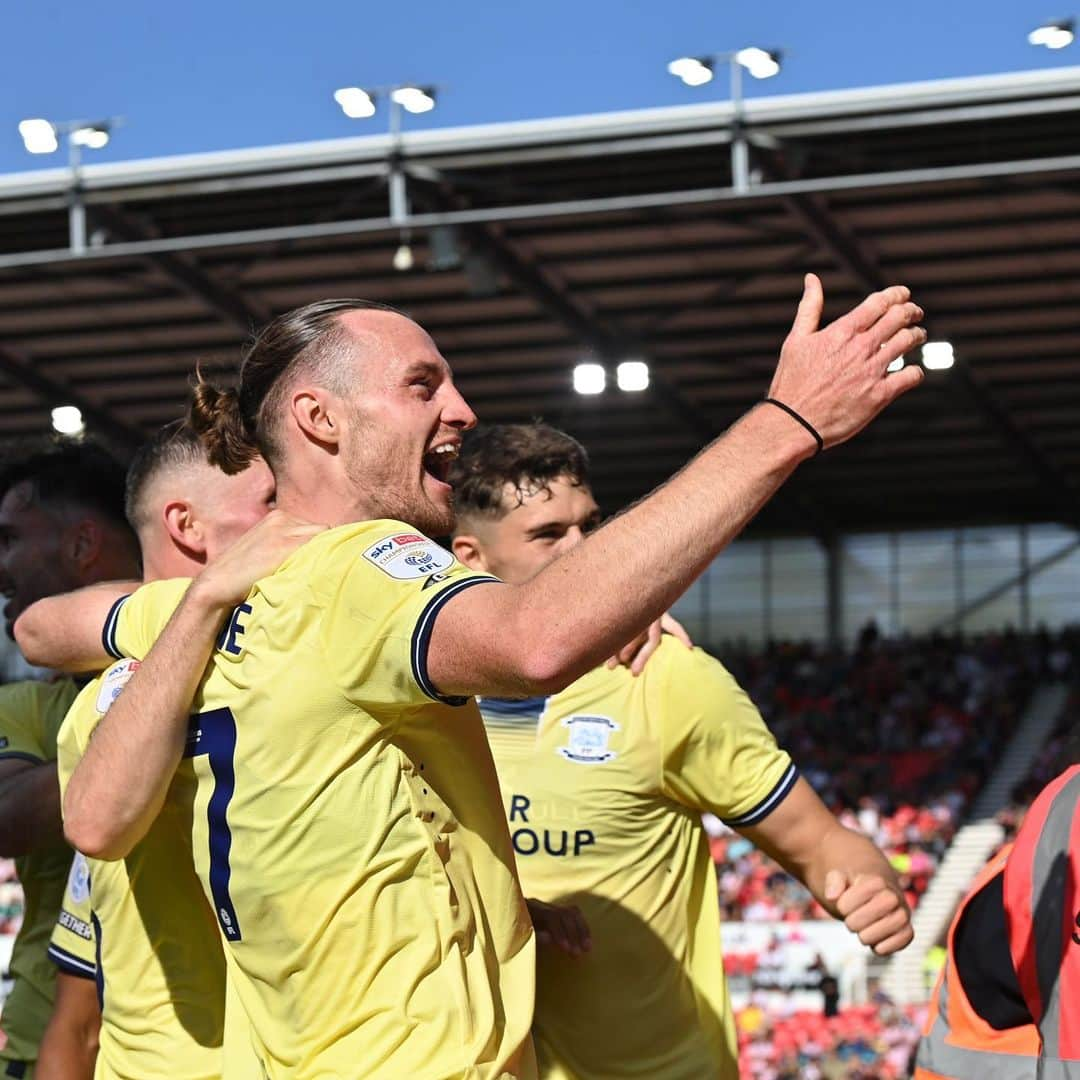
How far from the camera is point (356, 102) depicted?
17.7 metres

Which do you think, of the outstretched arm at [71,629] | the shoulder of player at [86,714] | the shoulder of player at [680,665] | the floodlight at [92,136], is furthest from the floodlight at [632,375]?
the shoulder of player at [86,714]

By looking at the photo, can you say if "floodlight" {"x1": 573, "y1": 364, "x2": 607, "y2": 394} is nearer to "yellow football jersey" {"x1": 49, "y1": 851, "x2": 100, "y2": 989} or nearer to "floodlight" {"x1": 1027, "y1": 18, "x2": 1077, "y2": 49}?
"floodlight" {"x1": 1027, "y1": 18, "x2": 1077, "y2": 49}

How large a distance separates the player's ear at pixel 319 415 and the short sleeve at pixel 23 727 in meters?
1.78

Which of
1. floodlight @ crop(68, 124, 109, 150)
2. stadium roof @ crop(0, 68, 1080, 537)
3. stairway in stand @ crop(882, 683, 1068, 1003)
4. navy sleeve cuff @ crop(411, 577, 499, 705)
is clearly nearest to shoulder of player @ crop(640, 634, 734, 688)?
navy sleeve cuff @ crop(411, 577, 499, 705)

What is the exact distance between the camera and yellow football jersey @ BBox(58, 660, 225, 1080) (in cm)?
328

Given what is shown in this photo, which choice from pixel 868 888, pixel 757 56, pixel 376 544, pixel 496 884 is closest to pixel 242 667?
pixel 376 544

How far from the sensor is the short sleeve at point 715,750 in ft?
→ 12.8

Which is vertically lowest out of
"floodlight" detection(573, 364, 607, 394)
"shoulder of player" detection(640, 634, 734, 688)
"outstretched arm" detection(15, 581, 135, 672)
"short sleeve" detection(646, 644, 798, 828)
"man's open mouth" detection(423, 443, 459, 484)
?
"short sleeve" detection(646, 644, 798, 828)

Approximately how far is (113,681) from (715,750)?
135 cm

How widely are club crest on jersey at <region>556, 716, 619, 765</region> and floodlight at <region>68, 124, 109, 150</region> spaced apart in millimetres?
15252

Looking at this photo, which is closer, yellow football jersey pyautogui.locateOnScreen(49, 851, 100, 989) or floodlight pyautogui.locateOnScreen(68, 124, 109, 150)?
yellow football jersey pyautogui.locateOnScreen(49, 851, 100, 989)

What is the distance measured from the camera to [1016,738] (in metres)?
26.1

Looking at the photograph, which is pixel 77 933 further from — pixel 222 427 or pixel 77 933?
pixel 222 427

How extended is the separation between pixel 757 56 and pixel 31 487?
13965 mm
